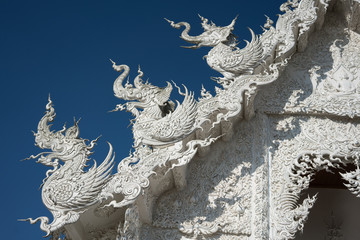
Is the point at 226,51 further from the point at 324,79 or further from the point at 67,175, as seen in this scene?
the point at 67,175

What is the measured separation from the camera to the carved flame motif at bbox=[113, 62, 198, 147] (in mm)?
5086

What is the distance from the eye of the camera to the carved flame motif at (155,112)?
5.09m

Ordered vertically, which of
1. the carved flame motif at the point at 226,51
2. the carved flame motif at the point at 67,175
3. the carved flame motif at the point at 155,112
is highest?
the carved flame motif at the point at 226,51

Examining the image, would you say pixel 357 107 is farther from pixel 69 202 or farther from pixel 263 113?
pixel 69 202

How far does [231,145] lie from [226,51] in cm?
87

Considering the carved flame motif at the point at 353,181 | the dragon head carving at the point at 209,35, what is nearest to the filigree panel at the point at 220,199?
Answer: the carved flame motif at the point at 353,181

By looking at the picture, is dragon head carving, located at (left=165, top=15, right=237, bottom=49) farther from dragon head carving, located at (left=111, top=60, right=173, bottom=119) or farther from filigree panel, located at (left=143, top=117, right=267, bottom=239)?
filigree panel, located at (left=143, top=117, right=267, bottom=239)

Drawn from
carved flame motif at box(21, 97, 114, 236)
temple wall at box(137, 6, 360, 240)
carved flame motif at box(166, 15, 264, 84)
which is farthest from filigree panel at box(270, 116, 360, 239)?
carved flame motif at box(21, 97, 114, 236)

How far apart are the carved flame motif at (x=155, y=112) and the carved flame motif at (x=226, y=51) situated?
1.61ft

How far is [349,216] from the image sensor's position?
734 cm

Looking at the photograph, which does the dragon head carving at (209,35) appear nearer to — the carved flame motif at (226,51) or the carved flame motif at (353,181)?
the carved flame motif at (226,51)

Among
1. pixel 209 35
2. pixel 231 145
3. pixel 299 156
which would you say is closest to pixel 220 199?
pixel 231 145

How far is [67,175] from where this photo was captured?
485 cm

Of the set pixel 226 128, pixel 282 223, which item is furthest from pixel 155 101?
pixel 282 223
